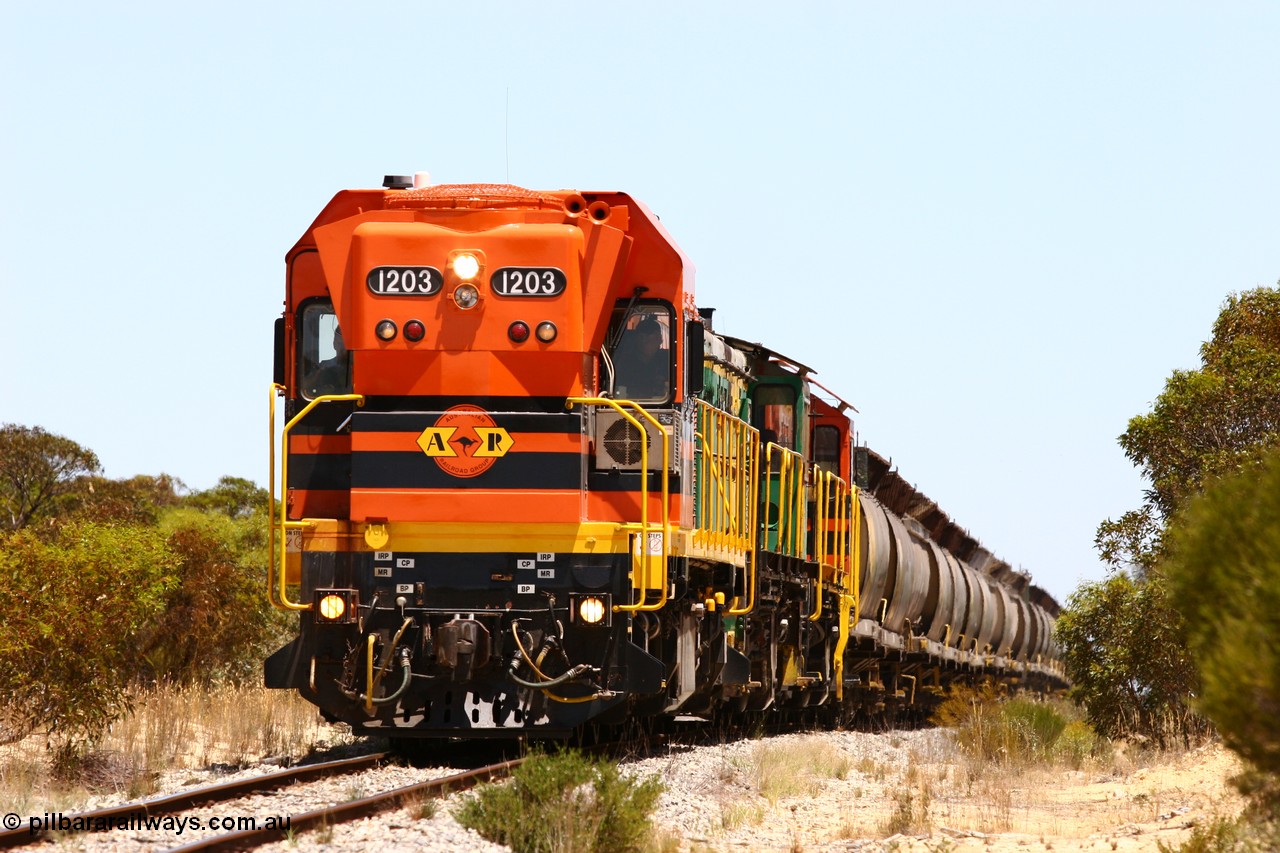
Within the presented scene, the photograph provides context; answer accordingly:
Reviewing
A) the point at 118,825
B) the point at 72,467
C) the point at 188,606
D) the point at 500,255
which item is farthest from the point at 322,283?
the point at 72,467

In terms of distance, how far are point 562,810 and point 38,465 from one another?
34.2 meters

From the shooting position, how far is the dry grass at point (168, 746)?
1275 cm

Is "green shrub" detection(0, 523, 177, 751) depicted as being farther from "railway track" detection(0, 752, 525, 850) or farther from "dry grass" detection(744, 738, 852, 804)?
"dry grass" detection(744, 738, 852, 804)

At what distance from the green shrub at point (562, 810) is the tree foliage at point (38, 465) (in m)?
30.8

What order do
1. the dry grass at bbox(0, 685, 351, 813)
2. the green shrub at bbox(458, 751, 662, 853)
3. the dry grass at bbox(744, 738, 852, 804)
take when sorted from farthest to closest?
1. the dry grass at bbox(744, 738, 852, 804)
2. the dry grass at bbox(0, 685, 351, 813)
3. the green shrub at bbox(458, 751, 662, 853)

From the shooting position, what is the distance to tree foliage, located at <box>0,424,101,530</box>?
132 ft

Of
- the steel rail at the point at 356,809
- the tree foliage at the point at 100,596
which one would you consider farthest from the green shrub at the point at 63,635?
the steel rail at the point at 356,809

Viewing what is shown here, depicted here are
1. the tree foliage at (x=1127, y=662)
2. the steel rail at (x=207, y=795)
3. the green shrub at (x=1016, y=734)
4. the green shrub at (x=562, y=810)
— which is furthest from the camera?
the tree foliage at (x=1127, y=662)

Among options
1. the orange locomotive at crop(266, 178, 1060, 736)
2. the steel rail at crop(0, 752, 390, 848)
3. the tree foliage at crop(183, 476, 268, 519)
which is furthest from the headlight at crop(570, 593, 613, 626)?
the tree foliage at crop(183, 476, 268, 519)

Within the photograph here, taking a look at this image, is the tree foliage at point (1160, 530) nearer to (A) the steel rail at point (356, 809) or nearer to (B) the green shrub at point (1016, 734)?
(B) the green shrub at point (1016, 734)

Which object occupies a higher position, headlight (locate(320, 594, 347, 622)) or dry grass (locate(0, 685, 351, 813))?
headlight (locate(320, 594, 347, 622))

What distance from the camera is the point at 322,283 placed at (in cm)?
1386

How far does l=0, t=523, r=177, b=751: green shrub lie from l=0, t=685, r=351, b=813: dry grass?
0.33 m

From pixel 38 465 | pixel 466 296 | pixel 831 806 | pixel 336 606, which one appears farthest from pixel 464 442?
pixel 38 465
